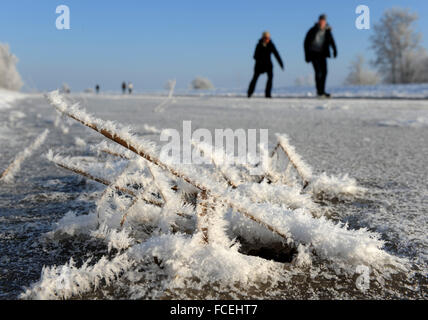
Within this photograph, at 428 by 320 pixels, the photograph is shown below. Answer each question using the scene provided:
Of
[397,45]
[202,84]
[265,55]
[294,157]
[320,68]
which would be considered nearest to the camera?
[294,157]

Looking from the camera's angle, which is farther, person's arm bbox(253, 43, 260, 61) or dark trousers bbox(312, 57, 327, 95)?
person's arm bbox(253, 43, 260, 61)

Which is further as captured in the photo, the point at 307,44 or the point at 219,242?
the point at 307,44

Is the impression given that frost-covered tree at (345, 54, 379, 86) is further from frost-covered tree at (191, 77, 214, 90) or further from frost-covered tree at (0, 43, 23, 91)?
frost-covered tree at (0, 43, 23, 91)

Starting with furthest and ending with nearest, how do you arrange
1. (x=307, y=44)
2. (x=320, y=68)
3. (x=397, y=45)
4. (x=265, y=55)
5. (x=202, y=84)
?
(x=202, y=84) → (x=397, y=45) → (x=265, y=55) → (x=320, y=68) → (x=307, y=44)

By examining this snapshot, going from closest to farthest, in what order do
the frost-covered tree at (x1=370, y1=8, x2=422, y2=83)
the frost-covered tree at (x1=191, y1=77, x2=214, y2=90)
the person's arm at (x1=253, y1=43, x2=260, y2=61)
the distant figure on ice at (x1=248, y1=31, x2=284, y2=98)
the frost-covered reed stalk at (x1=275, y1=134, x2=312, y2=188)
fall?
the frost-covered reed stalk at (x1=275, y1=134, x2=312, y2=188), the distant figure on ice at (x1=248, y1=31, x2=284, y2=98), the person's arm at (x1=253, y1=43, x2=260, y2=61), the frost-covered tree at (x1=370, y1=8, x2=422, y2=83), the frost-covered tree at (x1=191, y1=77, x2=214, y2=90)

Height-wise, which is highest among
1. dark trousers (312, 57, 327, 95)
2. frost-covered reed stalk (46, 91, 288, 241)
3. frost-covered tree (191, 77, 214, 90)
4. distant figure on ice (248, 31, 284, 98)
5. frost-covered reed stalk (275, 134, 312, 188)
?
frost-covered tree (191, 77, 214, 90)

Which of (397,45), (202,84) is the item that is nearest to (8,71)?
(202,84)

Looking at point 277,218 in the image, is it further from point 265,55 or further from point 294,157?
point 265,55

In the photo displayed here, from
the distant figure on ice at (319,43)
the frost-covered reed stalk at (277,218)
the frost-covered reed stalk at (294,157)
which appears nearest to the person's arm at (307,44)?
the distant figure on ice at (319,43)

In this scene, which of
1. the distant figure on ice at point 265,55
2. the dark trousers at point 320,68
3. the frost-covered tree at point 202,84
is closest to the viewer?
the dark trousers at point 320,68

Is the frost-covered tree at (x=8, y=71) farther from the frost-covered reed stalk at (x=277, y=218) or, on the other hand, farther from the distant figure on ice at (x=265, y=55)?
the frost-covered reed stalk at (x=277, y=218)

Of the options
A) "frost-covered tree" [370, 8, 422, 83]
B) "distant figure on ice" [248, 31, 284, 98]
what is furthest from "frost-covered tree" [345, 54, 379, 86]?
"distant figure on ice" [248, 31, 284, 98]

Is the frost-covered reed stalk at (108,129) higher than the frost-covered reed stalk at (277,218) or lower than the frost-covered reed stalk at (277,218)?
higher

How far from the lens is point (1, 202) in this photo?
111 centimetres
